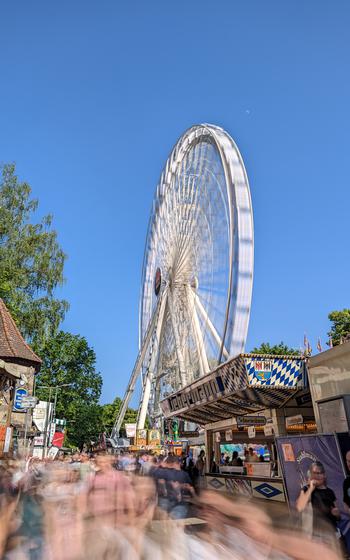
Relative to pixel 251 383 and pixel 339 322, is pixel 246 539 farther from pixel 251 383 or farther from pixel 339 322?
pixel 339 322

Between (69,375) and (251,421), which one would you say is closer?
(251,421)

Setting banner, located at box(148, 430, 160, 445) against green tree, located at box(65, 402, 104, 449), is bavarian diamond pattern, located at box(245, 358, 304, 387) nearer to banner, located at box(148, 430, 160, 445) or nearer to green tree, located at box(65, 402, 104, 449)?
banner, located at box(148, 430, 160, 445)

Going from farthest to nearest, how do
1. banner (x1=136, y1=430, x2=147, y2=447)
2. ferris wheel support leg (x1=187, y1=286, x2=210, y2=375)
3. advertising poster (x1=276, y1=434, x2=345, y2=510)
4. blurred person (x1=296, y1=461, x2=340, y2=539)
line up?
banner (x1=136, y1=430, x2=147, y2=447) → ferris wheel support leg (x1=187, y1=286, x2=210, y2=375) → advertising poster (x1=276, y1=434, x2=345, y2=510) → blurred person (x1=296, y1=461, x2=340, y2=539)

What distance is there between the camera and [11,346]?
1745cm

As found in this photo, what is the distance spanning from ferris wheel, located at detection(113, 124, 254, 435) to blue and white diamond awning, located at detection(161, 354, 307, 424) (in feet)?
7.98

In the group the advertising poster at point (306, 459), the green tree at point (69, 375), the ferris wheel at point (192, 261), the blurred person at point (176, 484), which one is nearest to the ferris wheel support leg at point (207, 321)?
the ferris wheel at point (192, 261)

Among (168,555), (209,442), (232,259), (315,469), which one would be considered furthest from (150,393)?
(168,555)

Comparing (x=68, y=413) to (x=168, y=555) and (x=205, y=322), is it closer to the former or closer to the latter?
(x=205, y=322)

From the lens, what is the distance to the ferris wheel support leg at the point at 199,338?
19.7 metres

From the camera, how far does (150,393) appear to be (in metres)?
27.7

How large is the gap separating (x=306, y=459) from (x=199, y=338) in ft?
47.9

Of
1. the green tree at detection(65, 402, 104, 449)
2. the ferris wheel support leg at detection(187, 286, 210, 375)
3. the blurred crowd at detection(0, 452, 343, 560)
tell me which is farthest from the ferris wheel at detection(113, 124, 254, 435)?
the green tree at detection(65, 402, 104, 449)

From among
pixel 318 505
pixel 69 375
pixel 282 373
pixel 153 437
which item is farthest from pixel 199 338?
pixel 69 375

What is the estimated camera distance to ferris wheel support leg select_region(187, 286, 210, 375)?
19.7m
